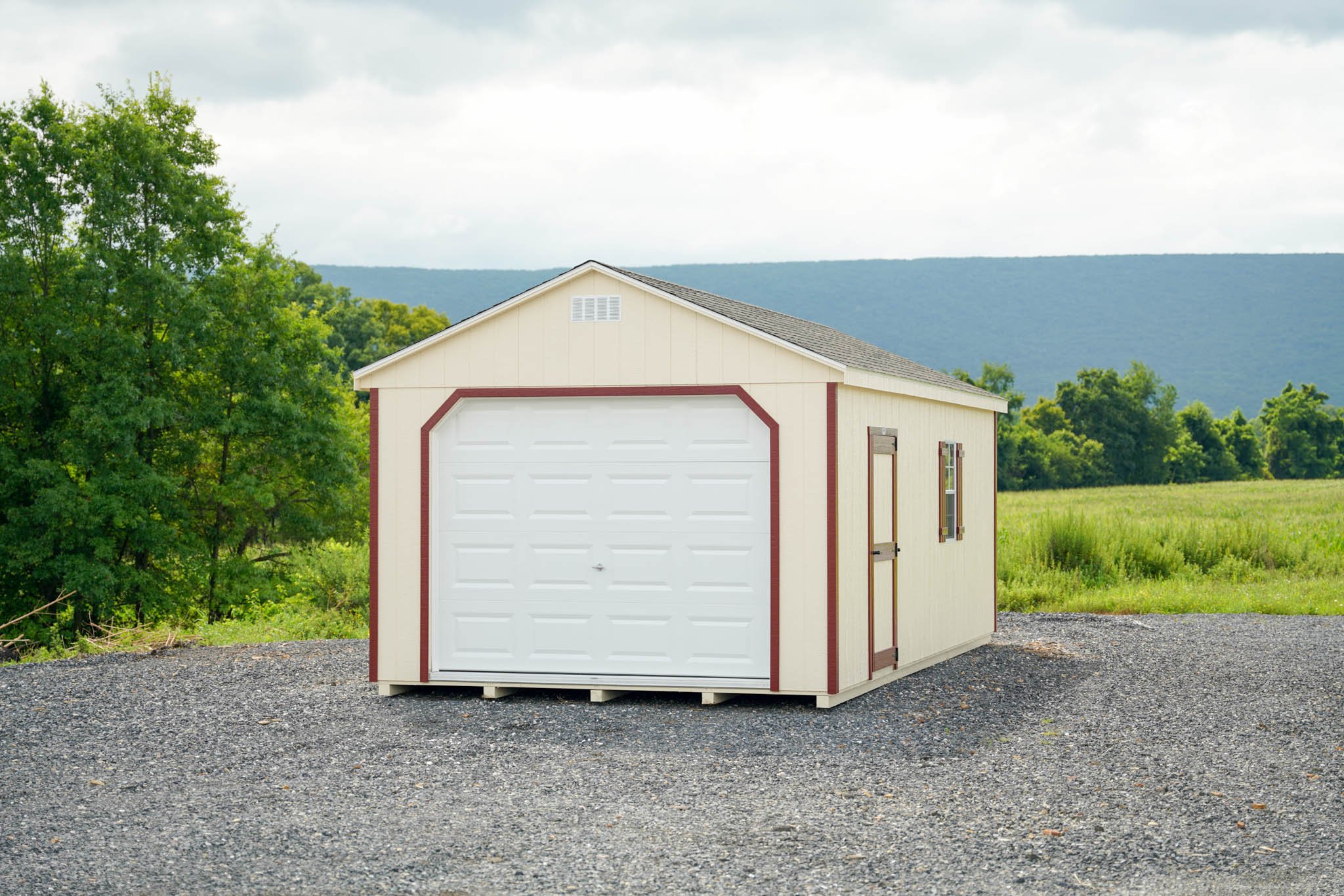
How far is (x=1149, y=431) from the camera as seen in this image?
221 ft

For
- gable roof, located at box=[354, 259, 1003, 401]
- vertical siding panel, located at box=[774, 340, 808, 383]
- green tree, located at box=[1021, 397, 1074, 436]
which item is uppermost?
green tree, located at box=[1021, 397, 1074, 436]

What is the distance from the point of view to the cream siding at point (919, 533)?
1018 centimetres

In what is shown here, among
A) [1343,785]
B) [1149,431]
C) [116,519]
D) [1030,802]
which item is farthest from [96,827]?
[1149,431]

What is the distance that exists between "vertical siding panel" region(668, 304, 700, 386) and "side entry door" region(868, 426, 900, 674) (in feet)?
5.12

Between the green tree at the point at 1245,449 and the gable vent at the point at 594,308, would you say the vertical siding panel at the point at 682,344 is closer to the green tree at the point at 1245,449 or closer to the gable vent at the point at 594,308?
the gable vent at the point at 594,308

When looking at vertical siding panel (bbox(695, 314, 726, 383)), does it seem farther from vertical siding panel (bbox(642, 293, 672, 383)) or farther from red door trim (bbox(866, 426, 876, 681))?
red door trim (bbox(866, 426, 876, 681))

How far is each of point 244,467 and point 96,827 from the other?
1809cm

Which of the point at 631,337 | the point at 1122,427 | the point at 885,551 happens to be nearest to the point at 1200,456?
the point at 1122,427

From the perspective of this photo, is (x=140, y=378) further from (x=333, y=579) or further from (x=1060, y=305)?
(x=1060, y=305)

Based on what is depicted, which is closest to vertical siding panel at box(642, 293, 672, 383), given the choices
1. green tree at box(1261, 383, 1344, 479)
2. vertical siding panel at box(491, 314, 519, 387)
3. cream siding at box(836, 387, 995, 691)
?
vertical siding panel at box(491, 314, 519, 387)

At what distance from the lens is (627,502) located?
10.3 meters

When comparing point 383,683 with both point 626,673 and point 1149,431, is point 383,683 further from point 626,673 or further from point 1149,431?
point 1149,431

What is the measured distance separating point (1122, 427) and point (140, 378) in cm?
5501

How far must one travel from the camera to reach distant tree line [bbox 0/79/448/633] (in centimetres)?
2122
